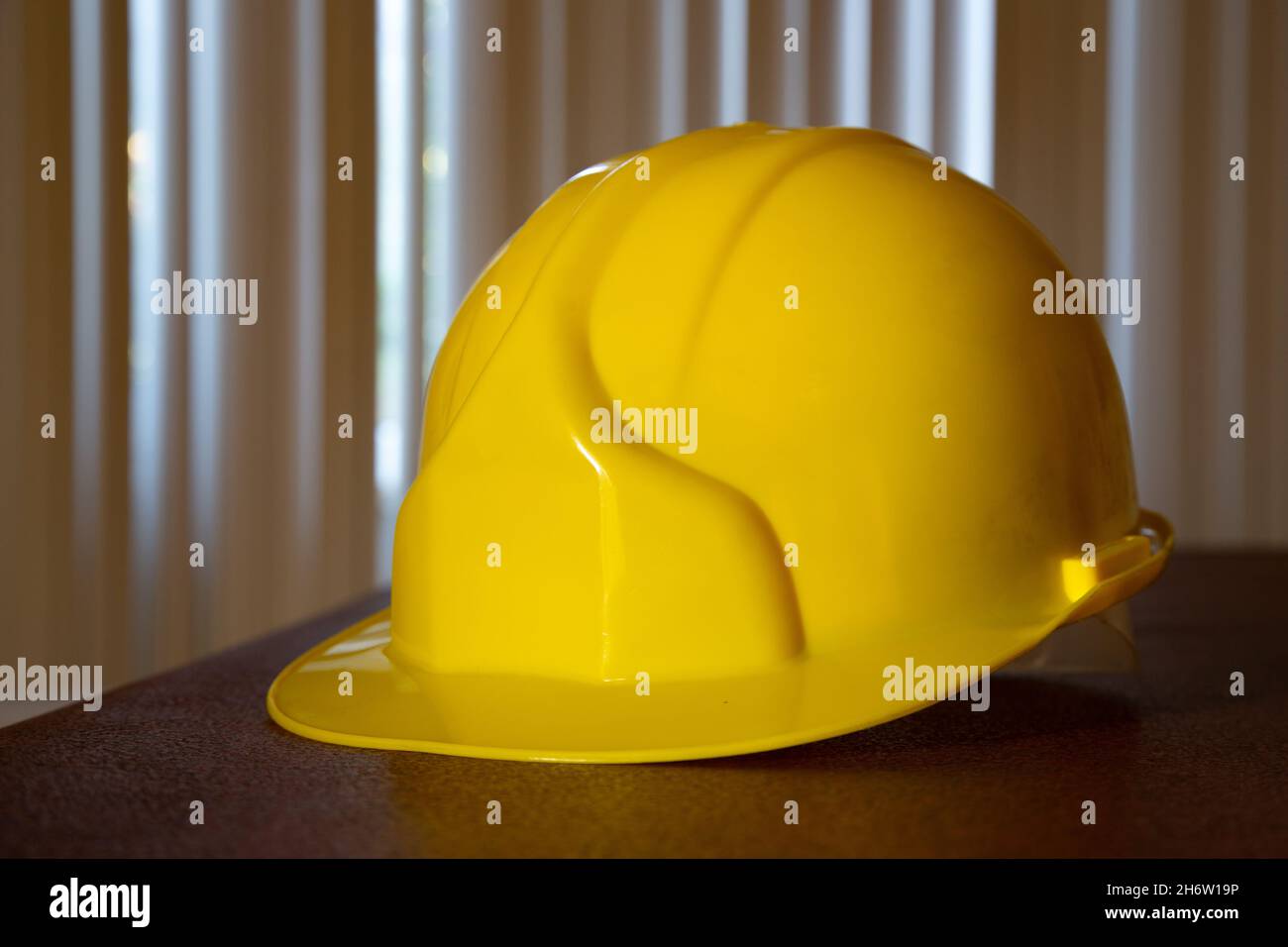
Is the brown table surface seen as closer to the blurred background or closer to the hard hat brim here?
the hard hat brim

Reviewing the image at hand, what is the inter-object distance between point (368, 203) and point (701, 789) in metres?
2.52

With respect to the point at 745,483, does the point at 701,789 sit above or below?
below

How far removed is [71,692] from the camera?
279 centimetres

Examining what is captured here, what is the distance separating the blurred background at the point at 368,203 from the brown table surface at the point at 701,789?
2.09 metres

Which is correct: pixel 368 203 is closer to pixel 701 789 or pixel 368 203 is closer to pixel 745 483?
pixel 745 483

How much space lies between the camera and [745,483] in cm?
82

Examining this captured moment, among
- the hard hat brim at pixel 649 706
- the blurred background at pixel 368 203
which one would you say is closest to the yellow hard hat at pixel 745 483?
the hard hat brim at pixel 649 706

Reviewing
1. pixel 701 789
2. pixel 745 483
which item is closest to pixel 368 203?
pixel 745 483

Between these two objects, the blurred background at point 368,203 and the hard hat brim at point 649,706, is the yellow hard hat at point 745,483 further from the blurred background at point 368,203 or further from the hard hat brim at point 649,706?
the blurred background at point 368,203

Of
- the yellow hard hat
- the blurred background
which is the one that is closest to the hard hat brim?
the yellow hard hat

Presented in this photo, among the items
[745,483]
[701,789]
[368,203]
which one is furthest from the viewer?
[368,203]

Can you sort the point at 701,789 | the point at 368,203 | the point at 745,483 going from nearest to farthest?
the point at 701,789
the point at 745,483
the point at 368,203

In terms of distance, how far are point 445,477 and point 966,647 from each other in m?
0.38
